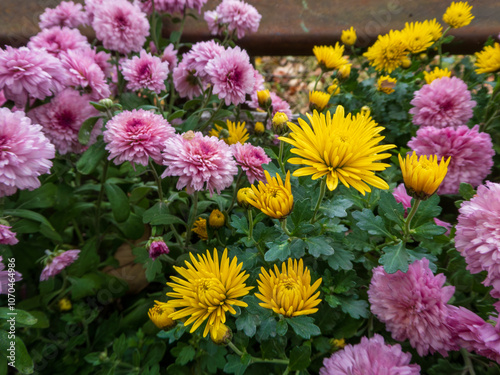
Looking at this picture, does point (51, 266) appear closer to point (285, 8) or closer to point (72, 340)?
point (72, 340)

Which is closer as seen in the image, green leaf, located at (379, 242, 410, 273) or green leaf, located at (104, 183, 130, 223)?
green leaf, located at (379, 242, 410, 273)

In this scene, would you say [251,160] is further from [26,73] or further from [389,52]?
[389,52]

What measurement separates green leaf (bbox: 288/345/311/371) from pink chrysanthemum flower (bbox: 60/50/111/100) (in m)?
0.91

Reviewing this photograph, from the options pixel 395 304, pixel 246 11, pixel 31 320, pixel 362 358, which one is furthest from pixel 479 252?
pixel 246 11

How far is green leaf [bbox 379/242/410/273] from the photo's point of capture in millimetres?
702

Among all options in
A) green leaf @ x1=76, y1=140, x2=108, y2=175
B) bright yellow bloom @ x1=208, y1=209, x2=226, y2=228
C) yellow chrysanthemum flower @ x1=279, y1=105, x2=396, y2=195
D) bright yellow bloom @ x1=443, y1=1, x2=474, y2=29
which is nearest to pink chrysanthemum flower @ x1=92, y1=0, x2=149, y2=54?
green leaf @ x1=76, y1=140, x2=108, y2=175

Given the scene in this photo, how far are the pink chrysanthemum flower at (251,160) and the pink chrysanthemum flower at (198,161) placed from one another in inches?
2.0

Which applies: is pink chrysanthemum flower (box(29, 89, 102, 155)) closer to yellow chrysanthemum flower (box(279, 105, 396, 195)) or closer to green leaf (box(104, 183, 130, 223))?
green leaf (box(104, 183, 130, 223))

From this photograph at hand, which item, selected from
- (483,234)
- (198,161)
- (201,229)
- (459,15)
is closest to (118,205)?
(201,229)

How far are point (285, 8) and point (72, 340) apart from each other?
5.66 ft

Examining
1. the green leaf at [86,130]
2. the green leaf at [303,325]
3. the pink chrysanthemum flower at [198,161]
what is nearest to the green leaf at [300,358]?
the green leaf at [303,325]

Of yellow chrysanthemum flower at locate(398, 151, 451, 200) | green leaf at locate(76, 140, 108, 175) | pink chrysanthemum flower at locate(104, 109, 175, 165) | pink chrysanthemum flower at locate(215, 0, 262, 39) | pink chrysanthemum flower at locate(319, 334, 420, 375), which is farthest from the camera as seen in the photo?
pink chrysanthemum flower at locate(215, 0, 262, 39)

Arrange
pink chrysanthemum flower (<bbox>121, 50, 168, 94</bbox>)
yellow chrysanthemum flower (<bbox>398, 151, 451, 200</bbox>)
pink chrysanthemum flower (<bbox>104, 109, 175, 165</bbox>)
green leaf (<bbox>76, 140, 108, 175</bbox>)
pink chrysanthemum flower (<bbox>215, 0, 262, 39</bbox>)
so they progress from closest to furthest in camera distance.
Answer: yellow chrysanthemum flower (<bbox>398, 151, 451, 200</bbox>)
pink chrysanthemum flower (<bbox>104, 109, 175, 165</bbox>)
green leaf (<bbox>76, 140, 108, 175</bbox>)
pink chrysanthemum flower (<bbox>121, 50, 168, 94</bbox>)
pink chrysanthemum flower (<bbox>215, 0, 262, 39</bbox>)

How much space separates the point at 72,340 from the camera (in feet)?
3.79
